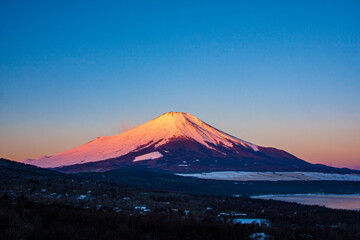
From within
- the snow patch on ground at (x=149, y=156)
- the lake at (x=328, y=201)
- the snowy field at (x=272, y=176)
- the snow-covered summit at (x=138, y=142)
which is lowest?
the lake at (x=328, y=201)

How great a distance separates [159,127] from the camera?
19988 cm

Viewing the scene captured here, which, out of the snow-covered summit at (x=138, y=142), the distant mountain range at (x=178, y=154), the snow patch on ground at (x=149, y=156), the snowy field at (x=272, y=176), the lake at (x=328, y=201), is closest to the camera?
the lake at (x=328, y=201)

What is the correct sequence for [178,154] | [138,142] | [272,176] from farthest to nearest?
[138,142] → [178,154] → [272,176]

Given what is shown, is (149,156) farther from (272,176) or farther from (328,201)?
(328,201)

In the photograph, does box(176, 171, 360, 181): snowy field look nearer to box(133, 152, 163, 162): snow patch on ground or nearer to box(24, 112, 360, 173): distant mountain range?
box(24, 112, 360, 173): distant mountain range

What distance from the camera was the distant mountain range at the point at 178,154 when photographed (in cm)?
14162

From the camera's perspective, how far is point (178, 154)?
15950 cm

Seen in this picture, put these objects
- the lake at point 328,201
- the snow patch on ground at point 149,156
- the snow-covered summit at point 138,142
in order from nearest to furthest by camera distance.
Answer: the lake at point 328,201 < the snow patch on ground at point 149,156 < the snow-covered summit at point 138,142

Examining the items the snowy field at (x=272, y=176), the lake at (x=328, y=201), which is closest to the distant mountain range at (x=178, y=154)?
the snowy field at (x=272, y=176)

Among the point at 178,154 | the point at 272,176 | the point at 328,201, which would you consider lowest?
the point at 328,201

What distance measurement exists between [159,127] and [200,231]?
187293mm

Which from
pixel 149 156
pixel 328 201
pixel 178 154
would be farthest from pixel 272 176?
pixel 328 201

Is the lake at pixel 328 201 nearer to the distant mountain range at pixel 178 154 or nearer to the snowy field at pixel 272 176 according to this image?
the snowy field at pixel 272 176

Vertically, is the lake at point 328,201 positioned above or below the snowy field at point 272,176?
below
